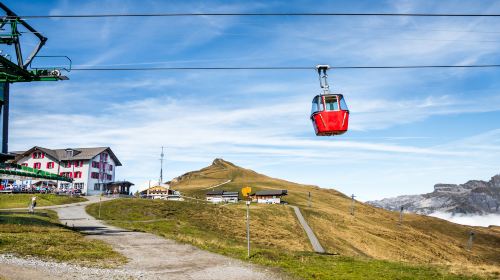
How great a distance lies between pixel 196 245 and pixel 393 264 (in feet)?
43.2

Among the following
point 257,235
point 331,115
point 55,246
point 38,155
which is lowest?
point 257,235

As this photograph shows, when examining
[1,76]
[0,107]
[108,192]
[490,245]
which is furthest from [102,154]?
[490,245]

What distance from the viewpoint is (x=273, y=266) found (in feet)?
67.6

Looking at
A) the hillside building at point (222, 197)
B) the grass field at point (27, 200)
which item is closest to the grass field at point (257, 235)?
the grass field at point (27, 200)

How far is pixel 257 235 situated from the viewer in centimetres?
5181

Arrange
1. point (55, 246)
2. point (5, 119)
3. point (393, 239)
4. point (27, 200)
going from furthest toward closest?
point (393, 239), point (27, 200), point (5, 119), point (55, 246)

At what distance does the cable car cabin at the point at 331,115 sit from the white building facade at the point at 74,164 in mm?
79071

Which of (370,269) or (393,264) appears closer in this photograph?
(370,269)

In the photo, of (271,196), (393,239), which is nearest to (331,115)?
(393,239)

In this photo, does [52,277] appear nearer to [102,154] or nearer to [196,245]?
[196,245]

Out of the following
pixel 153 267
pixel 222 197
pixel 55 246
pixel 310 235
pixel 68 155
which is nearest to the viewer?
pixel 153 267

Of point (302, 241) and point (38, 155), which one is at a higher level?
point (38, 155)

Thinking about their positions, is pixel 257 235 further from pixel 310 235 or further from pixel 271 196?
pixel 271 196

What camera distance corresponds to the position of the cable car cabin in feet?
65.8
